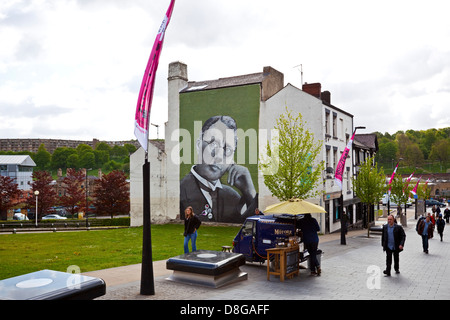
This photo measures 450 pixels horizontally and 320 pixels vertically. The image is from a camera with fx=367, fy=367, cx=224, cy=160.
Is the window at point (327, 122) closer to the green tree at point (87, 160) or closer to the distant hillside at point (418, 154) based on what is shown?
the distant hillside at point (418, 154)

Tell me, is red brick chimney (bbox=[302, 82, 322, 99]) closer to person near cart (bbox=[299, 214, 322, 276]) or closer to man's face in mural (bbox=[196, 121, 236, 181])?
man's face in mural (bbox=[196, 121, 236, 181])

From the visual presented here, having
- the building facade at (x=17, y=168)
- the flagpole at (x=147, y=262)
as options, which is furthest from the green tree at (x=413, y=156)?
the flagpole at (x=147, y=262)

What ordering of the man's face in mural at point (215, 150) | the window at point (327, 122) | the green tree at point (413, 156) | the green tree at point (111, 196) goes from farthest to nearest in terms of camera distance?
the green tree at point (413, 156) → the green tree at point (111, 196) → the man's face in mural at point (215, 150) → the window at point (327, 122)

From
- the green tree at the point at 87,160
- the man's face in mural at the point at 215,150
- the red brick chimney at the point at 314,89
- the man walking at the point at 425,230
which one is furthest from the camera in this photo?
the green tree at the point at 87,160

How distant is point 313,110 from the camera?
28.8 meters

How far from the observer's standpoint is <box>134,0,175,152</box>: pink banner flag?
29.6 feet

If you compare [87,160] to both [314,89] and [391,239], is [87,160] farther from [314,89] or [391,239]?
[391,239]

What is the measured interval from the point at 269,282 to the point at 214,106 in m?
23.7

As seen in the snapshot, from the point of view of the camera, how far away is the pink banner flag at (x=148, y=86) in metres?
9.01

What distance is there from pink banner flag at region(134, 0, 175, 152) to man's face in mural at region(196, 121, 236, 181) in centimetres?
2233

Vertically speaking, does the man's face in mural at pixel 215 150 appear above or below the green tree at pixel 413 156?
below
